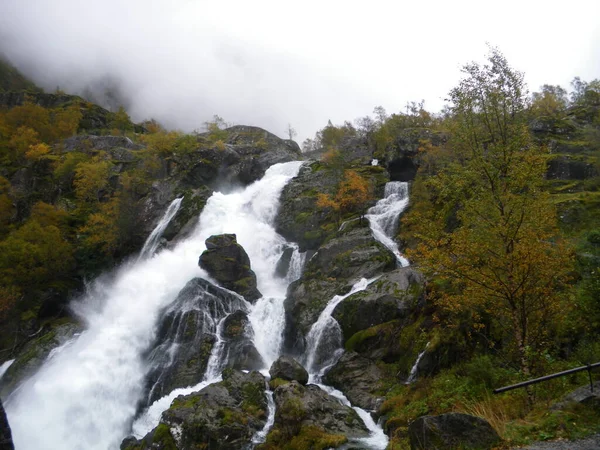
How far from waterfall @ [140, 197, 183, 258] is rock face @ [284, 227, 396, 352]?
16.5 meters

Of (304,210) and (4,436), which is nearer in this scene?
(4,436)

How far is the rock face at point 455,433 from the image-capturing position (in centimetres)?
771

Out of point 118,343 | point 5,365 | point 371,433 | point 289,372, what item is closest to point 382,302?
point 289,372

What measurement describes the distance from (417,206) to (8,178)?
50.6 metres

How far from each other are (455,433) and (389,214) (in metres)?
25.5

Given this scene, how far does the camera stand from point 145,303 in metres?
30.6

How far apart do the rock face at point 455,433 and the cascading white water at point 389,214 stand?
760 inches

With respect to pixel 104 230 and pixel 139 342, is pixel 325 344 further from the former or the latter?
pixel 104 230

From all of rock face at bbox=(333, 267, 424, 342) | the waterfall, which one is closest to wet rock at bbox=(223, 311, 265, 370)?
rock face at bbox=(333, 267, 424, 342)

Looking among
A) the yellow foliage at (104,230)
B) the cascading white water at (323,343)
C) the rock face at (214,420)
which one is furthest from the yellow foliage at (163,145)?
the rock face at (214,420)

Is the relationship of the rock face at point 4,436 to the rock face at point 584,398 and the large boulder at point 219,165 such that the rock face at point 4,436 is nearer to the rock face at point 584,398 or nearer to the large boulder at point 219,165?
the rock face at point 584,398

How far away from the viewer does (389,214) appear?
32.7 meters

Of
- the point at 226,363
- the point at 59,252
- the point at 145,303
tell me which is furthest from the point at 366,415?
the point at 59,252

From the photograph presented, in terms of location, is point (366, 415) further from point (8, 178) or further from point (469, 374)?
point (8, 178)
